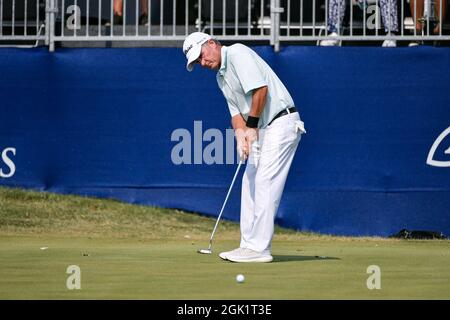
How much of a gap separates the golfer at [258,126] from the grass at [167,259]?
0.31 metres

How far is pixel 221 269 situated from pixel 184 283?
1.00 metres

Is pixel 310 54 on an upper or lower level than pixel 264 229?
upper

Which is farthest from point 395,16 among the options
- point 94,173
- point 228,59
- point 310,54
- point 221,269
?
point 221,269

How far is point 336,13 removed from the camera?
1505 cm

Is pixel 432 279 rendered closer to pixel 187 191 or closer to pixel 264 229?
pixel 264 229

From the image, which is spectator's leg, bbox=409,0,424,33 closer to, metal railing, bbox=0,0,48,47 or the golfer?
metal railing, bbox=0,0,48,47

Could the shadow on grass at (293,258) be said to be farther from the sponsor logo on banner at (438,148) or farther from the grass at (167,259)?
the sponsor logo on banner at (438,148)

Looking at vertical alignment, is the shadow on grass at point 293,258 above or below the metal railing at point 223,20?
below

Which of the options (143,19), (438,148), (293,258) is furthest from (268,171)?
(143,19)

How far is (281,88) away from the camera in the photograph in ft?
34.5

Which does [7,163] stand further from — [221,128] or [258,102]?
[258,102]

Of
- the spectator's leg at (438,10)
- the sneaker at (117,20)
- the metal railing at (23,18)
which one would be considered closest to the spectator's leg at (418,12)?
the spectator's leg at (438,10)

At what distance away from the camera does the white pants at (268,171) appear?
33.8 feet

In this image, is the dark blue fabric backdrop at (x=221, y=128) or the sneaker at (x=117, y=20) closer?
the dark blue fabric backdrop at (x=221, y=128)
